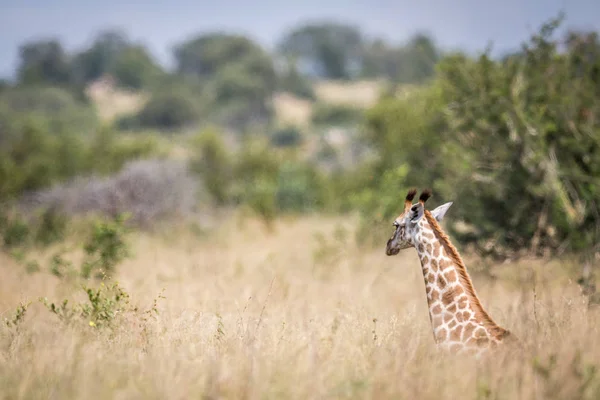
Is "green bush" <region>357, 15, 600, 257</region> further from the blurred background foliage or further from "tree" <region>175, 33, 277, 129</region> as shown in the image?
"tree" <region>175, 33, 277, 129</region>

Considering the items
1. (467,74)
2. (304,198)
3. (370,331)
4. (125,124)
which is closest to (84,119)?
(125,124)

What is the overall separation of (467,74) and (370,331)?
6492mm

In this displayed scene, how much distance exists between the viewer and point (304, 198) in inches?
938

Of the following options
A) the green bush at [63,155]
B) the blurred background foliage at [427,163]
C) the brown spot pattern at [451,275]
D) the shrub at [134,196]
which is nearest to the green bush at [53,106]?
the blurred background foliage at [427,163]

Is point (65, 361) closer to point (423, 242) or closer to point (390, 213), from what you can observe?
point (423, 242)

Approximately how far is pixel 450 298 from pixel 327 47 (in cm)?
10424

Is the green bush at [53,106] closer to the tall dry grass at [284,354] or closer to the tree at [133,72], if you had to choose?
the tree at [133,72]

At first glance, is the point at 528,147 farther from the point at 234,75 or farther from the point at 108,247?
the point at 234,75

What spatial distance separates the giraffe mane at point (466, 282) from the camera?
5.39 metres

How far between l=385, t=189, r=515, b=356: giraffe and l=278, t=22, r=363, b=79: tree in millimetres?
92276

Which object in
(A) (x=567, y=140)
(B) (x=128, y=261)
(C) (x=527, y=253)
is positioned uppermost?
(B) (x=128, y=261)

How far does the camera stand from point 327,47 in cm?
10638

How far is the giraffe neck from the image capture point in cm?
545

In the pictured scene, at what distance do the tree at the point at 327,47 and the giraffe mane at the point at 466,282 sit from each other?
92434 mm
